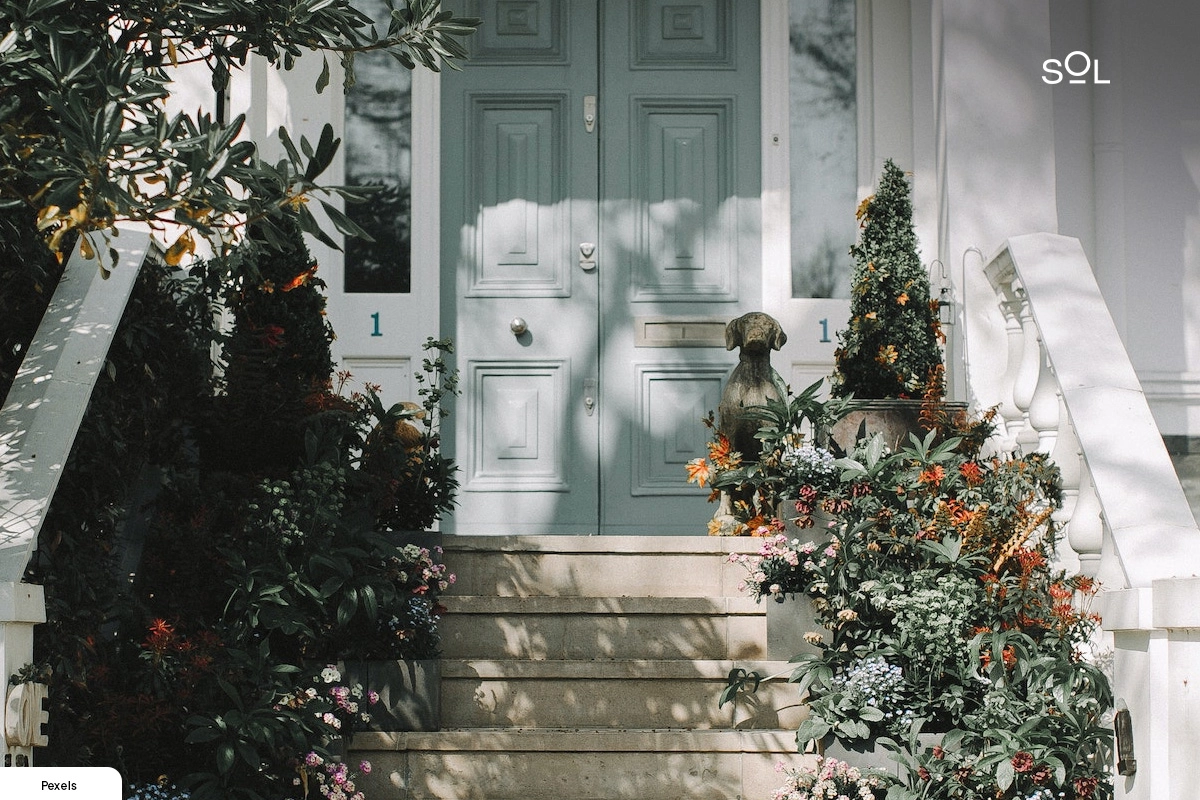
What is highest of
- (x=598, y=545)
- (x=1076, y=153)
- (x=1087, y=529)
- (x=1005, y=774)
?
(x=1076, y=153)

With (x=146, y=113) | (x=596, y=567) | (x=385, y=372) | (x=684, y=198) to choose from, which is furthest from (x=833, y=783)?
(x=684, y=198)

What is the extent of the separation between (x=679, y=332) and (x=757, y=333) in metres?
1.22

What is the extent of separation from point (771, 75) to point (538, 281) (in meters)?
1.46

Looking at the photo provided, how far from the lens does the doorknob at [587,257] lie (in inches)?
270

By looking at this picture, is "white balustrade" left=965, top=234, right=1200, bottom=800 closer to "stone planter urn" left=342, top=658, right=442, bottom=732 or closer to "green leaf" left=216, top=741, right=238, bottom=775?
"stone planter urn" left=342, top=658, right=442, bottom=732

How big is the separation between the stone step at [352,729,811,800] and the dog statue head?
1.68 metres

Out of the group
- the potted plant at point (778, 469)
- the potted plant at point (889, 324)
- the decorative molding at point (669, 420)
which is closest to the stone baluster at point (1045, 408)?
the potted plant at point (778, 469)

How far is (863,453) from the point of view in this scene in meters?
4.87

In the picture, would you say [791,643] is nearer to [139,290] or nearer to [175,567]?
[175,567]

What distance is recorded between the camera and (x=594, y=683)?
484 centimetres

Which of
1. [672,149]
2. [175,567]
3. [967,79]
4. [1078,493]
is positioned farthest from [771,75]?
[175,567]

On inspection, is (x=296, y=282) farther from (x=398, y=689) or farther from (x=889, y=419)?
(x=889, y=419)

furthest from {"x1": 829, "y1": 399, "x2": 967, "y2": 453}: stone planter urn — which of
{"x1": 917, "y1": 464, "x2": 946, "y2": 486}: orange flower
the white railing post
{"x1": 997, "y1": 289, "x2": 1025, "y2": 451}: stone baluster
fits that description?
the white railing post

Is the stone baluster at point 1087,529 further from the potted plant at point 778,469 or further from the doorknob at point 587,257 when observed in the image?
the doorknob at point 587,257
